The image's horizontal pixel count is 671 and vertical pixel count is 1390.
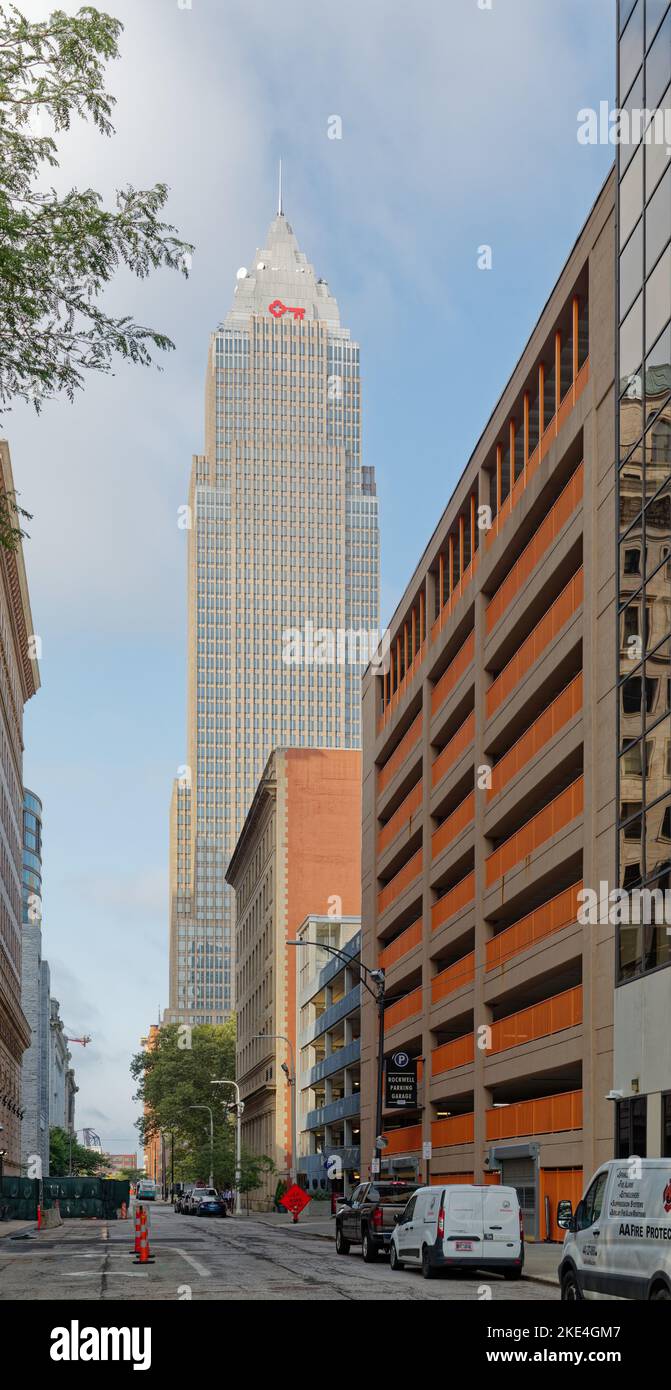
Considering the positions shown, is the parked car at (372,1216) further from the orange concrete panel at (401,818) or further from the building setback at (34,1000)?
the building setback at (34,1000)

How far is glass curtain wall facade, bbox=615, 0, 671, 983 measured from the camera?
3072 centimetres

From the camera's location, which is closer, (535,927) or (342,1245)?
(342,1245)

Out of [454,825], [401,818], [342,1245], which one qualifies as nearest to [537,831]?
[342,1245]

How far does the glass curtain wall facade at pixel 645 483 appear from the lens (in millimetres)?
30719

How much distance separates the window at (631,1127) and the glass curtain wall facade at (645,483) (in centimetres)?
244

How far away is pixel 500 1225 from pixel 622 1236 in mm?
10431

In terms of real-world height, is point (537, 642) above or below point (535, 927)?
above

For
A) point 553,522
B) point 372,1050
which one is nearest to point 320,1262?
point 553,522

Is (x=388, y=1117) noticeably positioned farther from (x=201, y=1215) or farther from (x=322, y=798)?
(x=322, y=798)

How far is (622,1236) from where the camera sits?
1658 cm

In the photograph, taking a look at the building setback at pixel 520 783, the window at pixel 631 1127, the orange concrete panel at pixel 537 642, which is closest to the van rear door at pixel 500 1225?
the window at pixel 631 1127

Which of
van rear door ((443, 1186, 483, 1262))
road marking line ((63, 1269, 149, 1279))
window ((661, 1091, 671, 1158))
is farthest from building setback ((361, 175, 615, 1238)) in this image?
road marking line ((63, 1269, 149, 1279))

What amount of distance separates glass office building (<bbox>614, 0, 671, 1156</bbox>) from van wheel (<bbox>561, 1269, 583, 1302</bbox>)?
1019 centimetres

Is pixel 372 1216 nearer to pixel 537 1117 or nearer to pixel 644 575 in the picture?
pixel 537 1117
